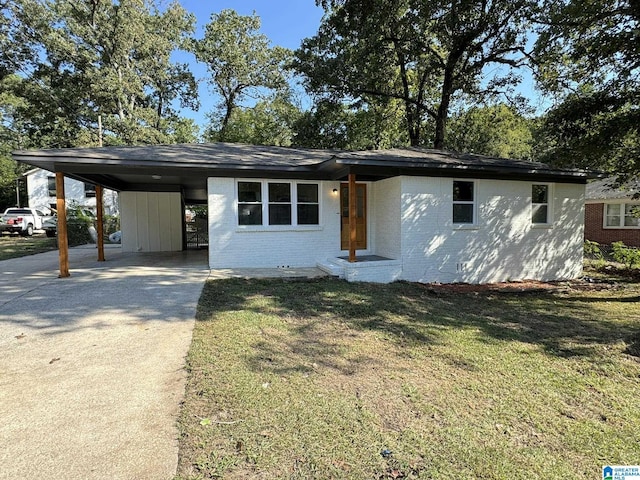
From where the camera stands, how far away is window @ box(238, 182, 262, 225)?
9070 mm

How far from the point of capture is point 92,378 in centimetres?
328

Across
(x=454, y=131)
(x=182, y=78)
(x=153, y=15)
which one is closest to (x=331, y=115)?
(x=454, y=131)

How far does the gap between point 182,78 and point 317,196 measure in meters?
23.3

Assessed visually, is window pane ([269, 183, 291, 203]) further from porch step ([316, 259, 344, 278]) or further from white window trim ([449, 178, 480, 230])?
white window trim ([449, 178, 480, 230])

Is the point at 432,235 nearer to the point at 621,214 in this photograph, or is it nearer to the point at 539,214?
the point at 539,214

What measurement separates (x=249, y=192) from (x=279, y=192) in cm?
77

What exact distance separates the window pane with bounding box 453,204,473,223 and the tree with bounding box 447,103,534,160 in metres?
10.2

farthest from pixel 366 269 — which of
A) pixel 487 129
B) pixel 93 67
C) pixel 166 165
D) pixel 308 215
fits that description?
pixel 93 67

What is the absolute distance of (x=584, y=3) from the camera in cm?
635

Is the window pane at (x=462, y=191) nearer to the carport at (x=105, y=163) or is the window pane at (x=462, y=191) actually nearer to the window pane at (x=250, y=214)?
the window pane at (x=250, y=214)

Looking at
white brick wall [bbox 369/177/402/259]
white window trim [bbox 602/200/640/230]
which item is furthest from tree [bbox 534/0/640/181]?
white window trim [bbox 602/200/640/230]

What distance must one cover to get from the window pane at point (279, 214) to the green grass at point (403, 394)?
12.3 ft

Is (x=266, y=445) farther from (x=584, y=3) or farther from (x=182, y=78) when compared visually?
(x=182, y=78)

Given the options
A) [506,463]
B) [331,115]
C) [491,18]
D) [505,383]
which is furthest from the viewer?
[331,115]
